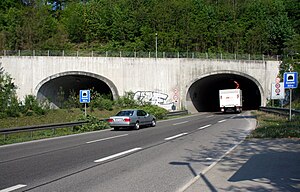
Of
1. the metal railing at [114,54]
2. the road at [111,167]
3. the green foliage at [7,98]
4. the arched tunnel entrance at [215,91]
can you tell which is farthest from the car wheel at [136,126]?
the arched tunnel entrance at [215,91]

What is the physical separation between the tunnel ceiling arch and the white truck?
13267mm

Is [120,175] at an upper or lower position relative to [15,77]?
lower

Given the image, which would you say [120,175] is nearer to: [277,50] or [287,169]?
[287,169]

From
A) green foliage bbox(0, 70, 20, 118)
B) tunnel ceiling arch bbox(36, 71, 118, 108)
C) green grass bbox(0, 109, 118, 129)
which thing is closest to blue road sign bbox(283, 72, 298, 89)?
green grass bbox(0, 109, 118, 129)

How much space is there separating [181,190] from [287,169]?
3157 mm

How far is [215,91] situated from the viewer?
2483 inches

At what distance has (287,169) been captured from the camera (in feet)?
26.6

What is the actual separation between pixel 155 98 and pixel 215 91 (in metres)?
24.0

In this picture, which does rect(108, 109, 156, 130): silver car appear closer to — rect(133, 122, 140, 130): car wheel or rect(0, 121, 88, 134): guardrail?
rect(133, 122, 140, 130): car wheel

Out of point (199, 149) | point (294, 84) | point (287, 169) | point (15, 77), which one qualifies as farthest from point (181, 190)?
point (15, 77)

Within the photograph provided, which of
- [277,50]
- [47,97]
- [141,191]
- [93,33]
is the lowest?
[141,191]

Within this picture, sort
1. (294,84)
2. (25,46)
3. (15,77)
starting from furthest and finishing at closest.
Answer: (25,46)
(15,77)
(294,84)

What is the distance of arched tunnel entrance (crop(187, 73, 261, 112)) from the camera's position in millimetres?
49591

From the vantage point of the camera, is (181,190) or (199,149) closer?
(181,190)
